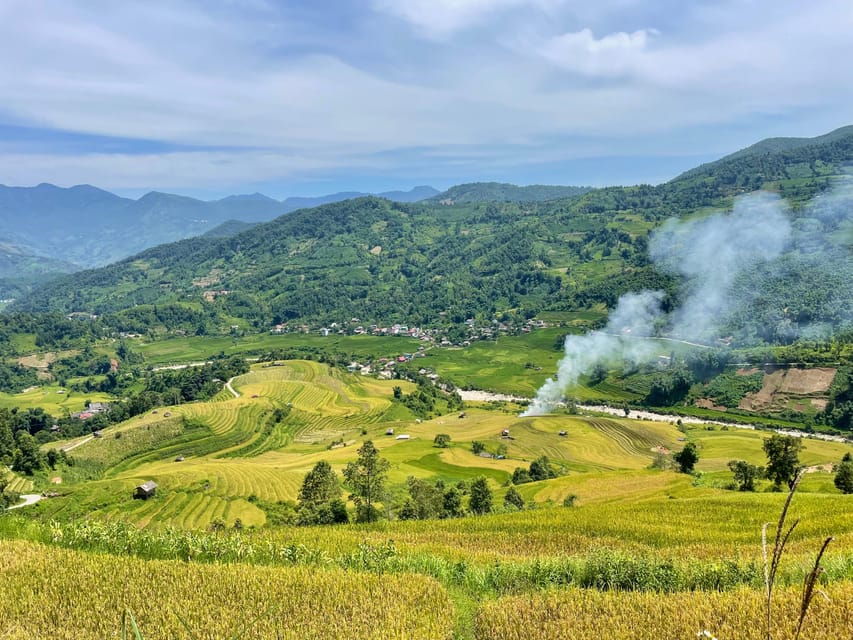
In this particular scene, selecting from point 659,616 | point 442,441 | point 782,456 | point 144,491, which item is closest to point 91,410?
point 144,491

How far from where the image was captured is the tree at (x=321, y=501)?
37344mm

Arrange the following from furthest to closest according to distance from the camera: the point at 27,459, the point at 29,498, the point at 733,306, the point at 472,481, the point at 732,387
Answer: the point at 733,306 < the point at 732,387 < the point at 27,459 < the point at 472,481 < the point at 29,498

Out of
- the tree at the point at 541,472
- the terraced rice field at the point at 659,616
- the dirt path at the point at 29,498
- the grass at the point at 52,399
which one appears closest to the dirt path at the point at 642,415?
the tree at the point at 541,472

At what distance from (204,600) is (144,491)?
59.8 meters

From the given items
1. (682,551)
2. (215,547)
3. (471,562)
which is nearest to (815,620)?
(471,562)

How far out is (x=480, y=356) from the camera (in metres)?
198

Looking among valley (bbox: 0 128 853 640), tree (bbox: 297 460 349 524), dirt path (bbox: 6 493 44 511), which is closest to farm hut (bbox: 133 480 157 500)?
valley (bbox: 0 128 853 640)

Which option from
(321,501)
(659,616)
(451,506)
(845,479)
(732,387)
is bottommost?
(732,387)

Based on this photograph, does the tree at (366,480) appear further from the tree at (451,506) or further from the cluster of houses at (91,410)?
the cluster of houses at (91,410)

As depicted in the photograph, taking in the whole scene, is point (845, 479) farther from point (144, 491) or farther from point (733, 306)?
point (733, 306)

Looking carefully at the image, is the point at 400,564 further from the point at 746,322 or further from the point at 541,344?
the point at 541,344

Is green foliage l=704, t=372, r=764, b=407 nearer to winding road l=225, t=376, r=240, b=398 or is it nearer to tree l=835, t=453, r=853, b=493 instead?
tree l=835, t=453, r=853, b=493

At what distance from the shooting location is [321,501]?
145 feet

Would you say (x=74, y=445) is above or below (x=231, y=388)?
below
